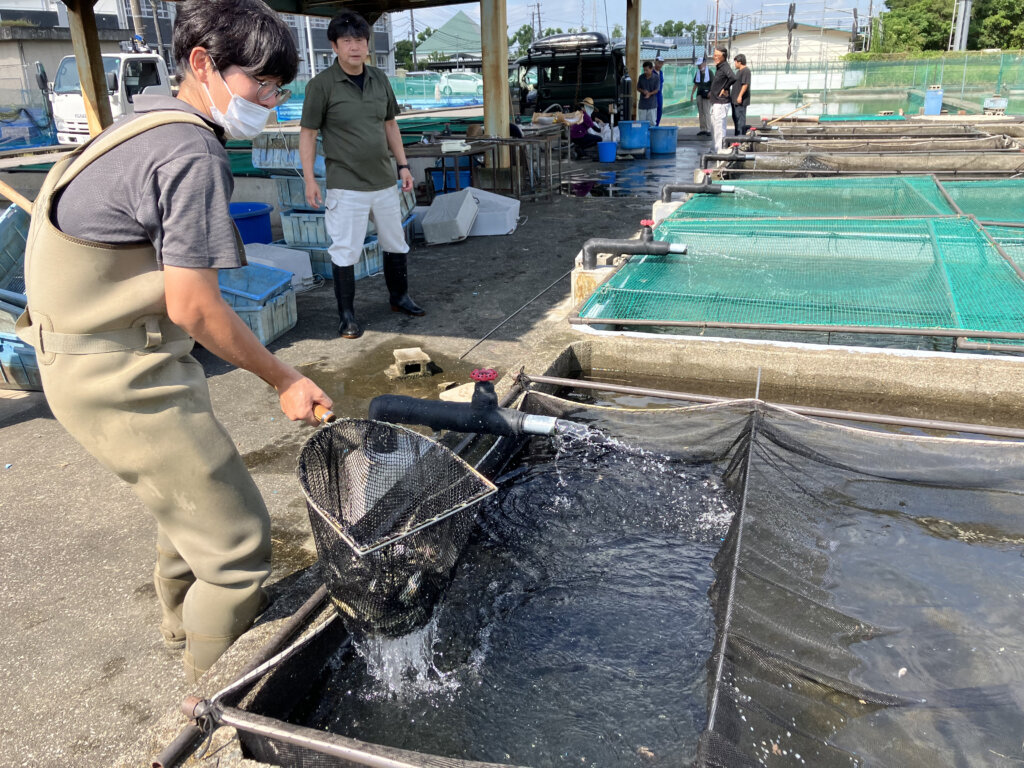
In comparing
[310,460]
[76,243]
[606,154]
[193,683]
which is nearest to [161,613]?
[193,683]

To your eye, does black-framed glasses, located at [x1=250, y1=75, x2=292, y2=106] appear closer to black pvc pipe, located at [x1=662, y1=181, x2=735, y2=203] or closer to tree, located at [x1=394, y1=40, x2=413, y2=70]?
black pvc pipe, located at [x1=662, y1=181, x2=735, y2=203]

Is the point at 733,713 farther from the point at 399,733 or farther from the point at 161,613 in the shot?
the point at 161,613

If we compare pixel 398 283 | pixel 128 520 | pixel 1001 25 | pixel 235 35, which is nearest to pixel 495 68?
pixel 398 283

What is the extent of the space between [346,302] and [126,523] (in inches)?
104

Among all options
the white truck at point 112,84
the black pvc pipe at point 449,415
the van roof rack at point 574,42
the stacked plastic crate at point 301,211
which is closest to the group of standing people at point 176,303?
the black pvc pipe at point 449,415

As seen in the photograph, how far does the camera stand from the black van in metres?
18.2

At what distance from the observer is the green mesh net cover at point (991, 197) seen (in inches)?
274

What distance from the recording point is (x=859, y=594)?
2.72 metres

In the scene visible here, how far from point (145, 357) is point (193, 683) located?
111 centimetres

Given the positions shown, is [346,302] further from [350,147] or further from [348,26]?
[348,26]

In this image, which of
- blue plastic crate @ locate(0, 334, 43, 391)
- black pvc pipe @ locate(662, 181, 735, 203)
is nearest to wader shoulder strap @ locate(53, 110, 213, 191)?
blue plastic crate @ locate(0, 334, 43, 391)

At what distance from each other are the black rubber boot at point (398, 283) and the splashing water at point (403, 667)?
3.87 m

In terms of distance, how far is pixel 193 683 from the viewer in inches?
93.9

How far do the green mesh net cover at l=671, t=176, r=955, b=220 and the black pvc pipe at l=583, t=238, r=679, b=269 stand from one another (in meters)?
1.58
